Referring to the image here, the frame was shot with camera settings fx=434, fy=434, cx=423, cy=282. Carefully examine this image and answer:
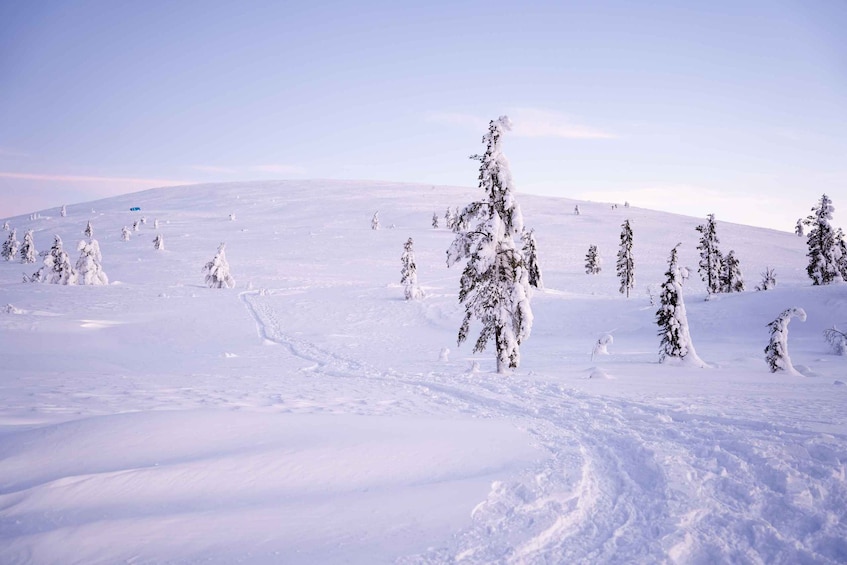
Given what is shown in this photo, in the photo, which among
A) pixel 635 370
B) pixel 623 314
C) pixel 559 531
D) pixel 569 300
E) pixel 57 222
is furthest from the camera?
pixel 57 222

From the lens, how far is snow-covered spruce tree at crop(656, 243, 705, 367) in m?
19.3

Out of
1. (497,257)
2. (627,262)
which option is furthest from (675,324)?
(627,262)

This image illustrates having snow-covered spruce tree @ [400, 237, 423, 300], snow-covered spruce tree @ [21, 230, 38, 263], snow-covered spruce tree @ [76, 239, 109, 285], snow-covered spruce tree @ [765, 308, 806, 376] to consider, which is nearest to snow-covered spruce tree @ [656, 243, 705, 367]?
snow-covered spruce tree @ [765, 308, 806, 376]

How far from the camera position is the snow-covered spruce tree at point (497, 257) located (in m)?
16.7

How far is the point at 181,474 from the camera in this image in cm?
561

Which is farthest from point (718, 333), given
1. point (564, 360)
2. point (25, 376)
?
point (25, 376)

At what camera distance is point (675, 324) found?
19547 millimetres

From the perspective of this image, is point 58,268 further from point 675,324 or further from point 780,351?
point 780,351

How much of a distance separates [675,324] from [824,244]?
41551 mm

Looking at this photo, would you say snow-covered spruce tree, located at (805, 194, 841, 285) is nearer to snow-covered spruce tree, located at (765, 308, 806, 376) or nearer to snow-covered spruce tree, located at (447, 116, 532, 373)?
snow-covered spruce tree, located at (765, 308, 806, 376)

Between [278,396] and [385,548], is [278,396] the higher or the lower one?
the lower one

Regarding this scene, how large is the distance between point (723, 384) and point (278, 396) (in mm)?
13363

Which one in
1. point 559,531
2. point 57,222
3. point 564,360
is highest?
point 57,222

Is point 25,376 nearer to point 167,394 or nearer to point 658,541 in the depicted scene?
point 167,394
